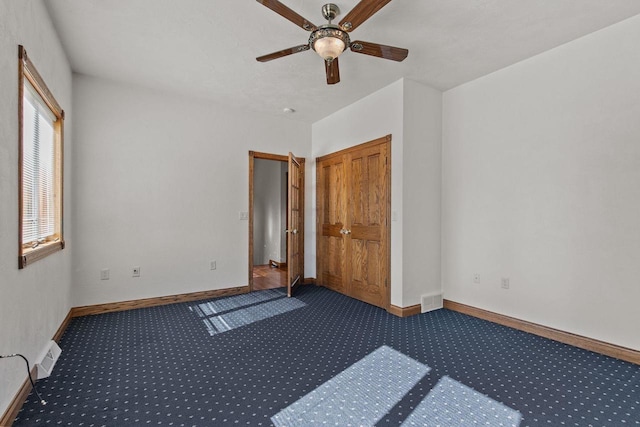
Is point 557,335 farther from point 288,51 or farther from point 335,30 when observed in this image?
point 288,51

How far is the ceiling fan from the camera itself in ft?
6.52

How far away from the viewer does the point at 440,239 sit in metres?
3.91

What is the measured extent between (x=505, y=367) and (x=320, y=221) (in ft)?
10.5

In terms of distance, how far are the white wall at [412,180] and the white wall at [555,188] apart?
8.2 inches

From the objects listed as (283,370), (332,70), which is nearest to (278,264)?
(283,370)

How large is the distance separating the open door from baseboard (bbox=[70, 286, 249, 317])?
76 centimetres

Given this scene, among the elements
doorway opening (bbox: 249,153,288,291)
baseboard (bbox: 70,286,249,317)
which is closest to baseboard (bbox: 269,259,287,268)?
doorway opening (bbox: 249,153,288,291)

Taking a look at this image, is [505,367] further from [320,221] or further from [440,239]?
[320,221]

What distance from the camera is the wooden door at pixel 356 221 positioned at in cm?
383

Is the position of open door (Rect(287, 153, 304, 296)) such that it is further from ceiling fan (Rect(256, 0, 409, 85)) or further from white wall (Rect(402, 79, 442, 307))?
ceiling fan (Rect(256, 0, 409, 85))

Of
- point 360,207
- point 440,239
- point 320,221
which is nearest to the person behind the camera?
point 440,239

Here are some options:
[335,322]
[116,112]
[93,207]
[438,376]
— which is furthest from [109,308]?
[438,376]

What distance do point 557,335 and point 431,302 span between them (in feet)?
4.04

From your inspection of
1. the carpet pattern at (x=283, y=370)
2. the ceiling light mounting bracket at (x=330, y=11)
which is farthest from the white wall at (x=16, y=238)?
the ceiling light mounting bracket at (x=330, y=11)
